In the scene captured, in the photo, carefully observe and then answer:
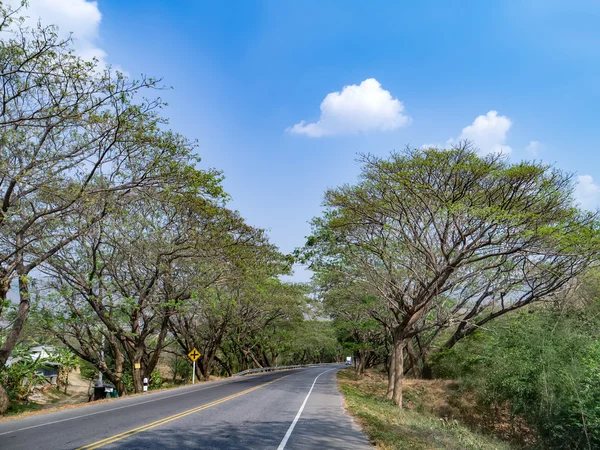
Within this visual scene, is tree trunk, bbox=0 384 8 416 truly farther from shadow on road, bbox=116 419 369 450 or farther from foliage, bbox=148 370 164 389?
foliage, bbox=148 370 164 389

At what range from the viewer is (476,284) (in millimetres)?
22984

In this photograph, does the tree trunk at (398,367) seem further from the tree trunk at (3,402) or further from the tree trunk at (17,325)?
the tree trunk at (17,325)

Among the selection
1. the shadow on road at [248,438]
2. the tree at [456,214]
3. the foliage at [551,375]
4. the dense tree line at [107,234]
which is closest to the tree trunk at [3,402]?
the dense tree line at [107,234]

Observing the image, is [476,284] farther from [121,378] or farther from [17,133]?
[17,133]

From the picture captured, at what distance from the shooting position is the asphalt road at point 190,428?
338 inches

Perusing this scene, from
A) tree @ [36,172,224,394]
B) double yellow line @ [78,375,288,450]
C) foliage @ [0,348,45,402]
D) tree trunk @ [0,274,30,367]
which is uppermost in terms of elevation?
tree @ [36,172,224,394]

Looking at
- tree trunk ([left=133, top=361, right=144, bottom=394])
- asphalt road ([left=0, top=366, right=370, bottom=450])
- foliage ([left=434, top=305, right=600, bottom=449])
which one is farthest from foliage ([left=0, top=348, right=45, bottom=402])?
foliage ([left=434, top=305, right=600, bottom=449])

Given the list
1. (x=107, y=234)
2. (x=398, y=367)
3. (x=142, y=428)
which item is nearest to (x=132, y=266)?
(x=107, y=234)

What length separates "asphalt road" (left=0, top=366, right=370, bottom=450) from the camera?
8594mm

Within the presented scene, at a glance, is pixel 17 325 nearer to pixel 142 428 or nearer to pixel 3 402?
pixel 3 402

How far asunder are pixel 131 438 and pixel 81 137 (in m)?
8.71

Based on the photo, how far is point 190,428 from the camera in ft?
33.5

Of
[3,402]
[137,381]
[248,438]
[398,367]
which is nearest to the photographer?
→ [248,438]

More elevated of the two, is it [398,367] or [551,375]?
[398,367]
